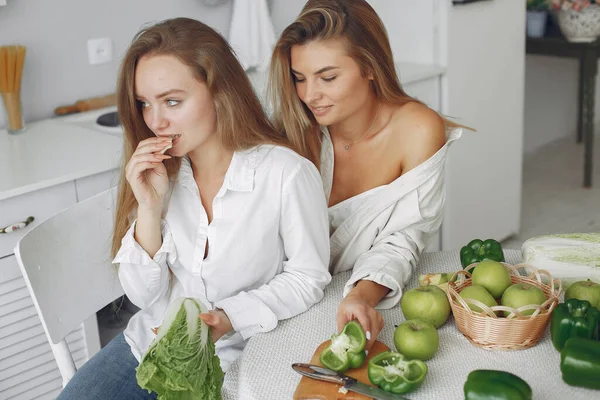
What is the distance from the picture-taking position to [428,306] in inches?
51.3

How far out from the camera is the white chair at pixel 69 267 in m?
1.58

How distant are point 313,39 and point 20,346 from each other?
47.8 inches

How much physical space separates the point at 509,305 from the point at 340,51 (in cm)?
70

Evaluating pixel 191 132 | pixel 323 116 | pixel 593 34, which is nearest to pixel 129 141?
pixel 191 132

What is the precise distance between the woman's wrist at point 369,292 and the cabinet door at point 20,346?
1114mm

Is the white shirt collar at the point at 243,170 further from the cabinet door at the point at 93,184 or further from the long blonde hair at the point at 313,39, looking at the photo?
the cabinet door at the point at 93,184

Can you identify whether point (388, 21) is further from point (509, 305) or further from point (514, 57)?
point (509, 305)

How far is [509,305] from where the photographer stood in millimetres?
1251

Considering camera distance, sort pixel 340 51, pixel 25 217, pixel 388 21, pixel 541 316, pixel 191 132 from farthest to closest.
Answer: pixel 388 21, pixel 25 217, pixel 340 51, pixel 191 132, pixel 541 316

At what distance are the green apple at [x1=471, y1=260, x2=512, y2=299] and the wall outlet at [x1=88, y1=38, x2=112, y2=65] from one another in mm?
1995

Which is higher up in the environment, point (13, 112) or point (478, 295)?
point (13, 112)

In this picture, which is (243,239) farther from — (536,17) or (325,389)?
(536,17)

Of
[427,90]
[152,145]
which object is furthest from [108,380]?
[427,90]

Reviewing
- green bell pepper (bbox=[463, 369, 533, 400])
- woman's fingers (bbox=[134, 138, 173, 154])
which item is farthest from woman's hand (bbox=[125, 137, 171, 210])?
green bell pepper (bbox=[463, 369, 533, 400])
